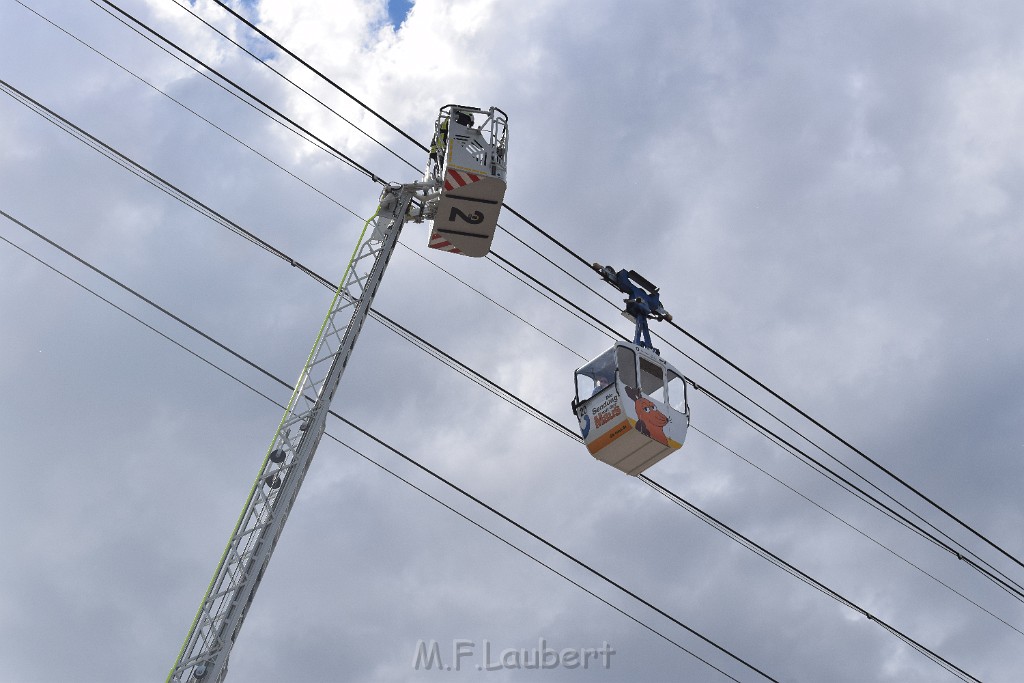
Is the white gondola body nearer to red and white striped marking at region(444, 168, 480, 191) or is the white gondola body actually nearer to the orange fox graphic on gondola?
the orange fox graphic on gondola

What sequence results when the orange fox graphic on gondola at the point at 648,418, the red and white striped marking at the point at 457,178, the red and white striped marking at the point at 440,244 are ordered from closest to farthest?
the red and white striped marking at the point at 457,178 < the red and white striped marking at the point at 440,244 < the orange fox graphic on gondola at the point at 648,418

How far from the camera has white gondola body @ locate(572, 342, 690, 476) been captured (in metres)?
25.2

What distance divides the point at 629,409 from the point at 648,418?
46 centimetres

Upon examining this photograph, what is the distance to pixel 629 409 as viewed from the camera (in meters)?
25.3

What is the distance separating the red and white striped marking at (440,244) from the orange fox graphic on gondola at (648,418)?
4.62 meters

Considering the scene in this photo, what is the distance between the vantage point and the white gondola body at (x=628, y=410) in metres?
25.2

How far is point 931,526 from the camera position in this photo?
2862 cm

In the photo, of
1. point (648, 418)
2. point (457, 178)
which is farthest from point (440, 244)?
point (648, 418)

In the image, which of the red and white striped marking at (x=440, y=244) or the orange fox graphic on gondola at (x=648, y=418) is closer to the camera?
the red and white striped marking at (x=440, y=244)

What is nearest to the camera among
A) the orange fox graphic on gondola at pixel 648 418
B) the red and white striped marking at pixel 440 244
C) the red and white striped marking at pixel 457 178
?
the red and white striped marking at pixel 457 178

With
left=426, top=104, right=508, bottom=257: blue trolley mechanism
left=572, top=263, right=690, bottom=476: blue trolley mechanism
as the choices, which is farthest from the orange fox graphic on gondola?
left=426, top=104, right=508, bottom=257: blue trolley mechanism

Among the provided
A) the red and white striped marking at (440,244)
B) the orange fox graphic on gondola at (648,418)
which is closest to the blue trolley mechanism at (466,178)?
the red and white striped marking at (440,244)

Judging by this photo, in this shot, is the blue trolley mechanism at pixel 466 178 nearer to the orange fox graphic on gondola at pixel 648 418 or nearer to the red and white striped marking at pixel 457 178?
the red and white striped marking at pixel 457 178

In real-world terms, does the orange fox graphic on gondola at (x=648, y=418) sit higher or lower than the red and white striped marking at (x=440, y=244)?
lower
